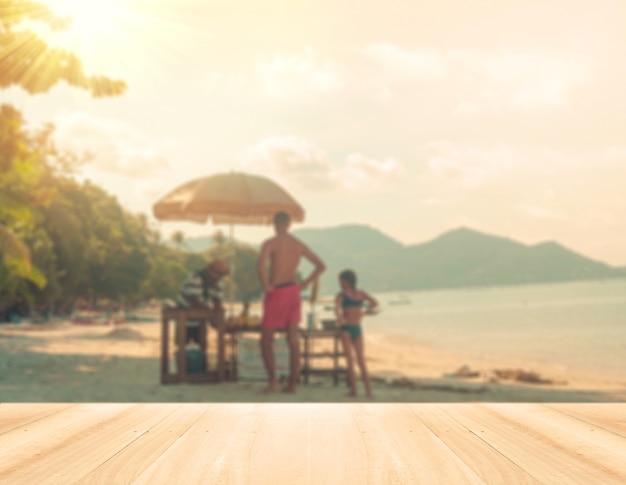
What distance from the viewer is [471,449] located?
1.74 metres

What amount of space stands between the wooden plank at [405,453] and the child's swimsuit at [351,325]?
648 cm

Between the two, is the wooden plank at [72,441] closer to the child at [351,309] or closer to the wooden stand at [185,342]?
the child at [351,309]

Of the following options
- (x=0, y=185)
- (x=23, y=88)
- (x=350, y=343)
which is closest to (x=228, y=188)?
(x=350, y=343)

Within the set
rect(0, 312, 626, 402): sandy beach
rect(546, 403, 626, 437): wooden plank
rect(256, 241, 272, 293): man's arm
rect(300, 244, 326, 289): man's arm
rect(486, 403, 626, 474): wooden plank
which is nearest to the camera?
rect(486, 403, 626, 474): wooden plank

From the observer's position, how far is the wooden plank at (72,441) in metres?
1.56

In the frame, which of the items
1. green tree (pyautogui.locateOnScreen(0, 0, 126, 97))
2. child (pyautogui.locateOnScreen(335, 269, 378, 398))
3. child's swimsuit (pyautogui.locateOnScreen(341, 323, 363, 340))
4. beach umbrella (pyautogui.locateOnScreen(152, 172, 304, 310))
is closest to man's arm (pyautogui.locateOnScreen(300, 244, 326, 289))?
child (pyautogui.locateOnScreen(335, 269, 378, 398))

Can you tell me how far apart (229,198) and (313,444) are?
8835 millimetres

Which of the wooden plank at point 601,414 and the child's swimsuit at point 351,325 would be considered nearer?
the wooden plank at point 601,414

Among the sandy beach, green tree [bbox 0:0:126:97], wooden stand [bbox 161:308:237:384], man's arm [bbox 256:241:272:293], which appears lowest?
the sandy beach

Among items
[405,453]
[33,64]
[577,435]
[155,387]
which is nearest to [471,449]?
[405,453]

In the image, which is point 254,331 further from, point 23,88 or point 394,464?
point 394,464

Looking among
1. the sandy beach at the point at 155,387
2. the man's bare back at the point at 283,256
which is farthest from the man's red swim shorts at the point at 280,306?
the sandy beach at the point at 155,387

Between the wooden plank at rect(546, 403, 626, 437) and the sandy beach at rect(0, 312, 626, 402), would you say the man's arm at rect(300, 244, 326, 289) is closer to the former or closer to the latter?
the sandy beach at rect(0, 312, 626, 402)

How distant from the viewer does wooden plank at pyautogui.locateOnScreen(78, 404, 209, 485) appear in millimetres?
1528
